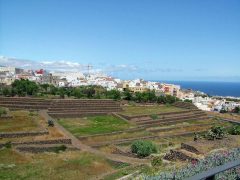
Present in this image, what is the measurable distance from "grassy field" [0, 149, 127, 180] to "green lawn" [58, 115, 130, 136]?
8.37 meters

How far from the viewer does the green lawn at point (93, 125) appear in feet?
106

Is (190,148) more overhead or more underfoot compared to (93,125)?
more overhead

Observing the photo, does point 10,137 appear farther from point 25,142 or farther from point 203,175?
point 203,175

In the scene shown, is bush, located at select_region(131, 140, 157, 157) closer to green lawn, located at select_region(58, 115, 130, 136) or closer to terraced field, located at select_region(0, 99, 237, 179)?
terraced field, located at select_region(0, 99, 237, 179)

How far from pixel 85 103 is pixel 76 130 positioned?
1266cm

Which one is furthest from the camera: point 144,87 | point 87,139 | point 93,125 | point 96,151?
point 144,87

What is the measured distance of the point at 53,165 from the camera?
63.3 ft

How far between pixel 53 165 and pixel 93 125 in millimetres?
16385

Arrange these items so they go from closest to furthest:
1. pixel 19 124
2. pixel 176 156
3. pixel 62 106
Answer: pixel 176 156
pixel 19 124
pixel 62 106

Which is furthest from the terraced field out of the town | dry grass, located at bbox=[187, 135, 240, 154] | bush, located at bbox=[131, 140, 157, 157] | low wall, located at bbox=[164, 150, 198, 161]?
the town

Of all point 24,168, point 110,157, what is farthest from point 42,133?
point 24,168

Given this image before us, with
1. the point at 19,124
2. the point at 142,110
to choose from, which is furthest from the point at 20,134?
the point at 142,110

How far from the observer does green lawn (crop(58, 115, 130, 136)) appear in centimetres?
3238

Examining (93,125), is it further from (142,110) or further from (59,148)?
(142,110)
